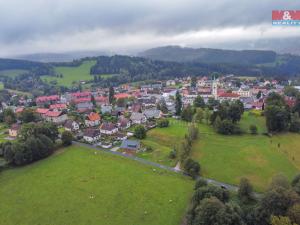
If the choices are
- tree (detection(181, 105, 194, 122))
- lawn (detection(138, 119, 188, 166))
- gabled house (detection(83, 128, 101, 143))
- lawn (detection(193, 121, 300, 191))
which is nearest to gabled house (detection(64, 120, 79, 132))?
gabled house (detection(83, 128, 101, 143))

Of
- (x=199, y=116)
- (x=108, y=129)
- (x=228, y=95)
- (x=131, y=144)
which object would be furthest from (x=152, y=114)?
(x=228, y=95)

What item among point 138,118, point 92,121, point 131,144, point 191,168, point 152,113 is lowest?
point 191,168

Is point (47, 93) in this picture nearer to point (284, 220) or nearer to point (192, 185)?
point (192, 185)

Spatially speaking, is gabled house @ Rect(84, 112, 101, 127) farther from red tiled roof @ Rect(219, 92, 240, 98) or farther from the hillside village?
red tiled roof @ Rect(219, 92, 240, 98)

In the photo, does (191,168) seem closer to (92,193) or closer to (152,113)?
(92,193)

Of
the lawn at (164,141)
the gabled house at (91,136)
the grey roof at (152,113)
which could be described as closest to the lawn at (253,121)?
the lawn at (164,141)

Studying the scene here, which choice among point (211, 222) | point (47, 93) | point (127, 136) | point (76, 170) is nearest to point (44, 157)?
point (76, 170)
